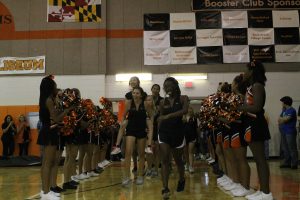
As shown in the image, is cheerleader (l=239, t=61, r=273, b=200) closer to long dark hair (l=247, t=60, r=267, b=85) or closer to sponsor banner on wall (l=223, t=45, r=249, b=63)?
long dark hair (l=247, t=60, r=267, b=85)

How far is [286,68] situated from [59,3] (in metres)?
8.58

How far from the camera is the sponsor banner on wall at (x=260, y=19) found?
13391 mm

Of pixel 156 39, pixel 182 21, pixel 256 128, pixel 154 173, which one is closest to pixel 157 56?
pixel 156 39

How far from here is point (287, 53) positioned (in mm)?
13266

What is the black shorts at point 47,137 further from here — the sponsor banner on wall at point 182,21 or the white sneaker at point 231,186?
the sponsor banner on wall at point 182,21

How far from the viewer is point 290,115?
29.9ft

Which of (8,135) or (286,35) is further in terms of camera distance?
(286,35)

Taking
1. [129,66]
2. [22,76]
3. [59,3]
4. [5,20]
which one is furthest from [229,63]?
[5,20]

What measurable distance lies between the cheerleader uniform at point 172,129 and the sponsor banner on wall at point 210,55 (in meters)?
8.49

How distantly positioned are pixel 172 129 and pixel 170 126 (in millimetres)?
50

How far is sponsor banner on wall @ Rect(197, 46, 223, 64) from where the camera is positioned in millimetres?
13320

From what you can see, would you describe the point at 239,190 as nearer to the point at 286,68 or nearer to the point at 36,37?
the point at 286,68

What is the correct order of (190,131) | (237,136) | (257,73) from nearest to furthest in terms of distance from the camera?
1. (257,73)
2. (237,136)
3. (190,131)

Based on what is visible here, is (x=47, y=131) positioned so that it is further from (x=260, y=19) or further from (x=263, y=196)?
(x=260, y=19)
